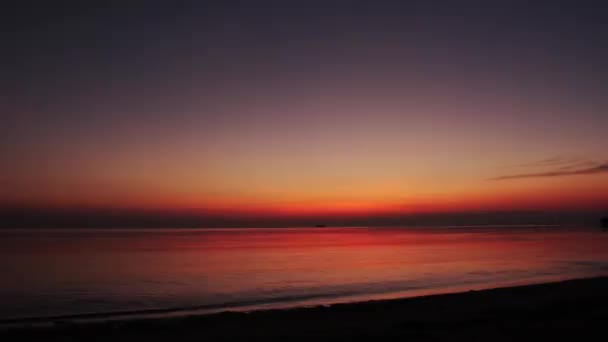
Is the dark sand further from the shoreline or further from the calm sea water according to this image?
the calm sea water

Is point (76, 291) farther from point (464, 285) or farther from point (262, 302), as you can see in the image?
point (464, 285)

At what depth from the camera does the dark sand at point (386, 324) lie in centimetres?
1283

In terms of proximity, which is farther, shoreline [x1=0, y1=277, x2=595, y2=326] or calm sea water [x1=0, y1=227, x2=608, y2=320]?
calm sea water [x1=0, y1=227, x2=608, y2=320]

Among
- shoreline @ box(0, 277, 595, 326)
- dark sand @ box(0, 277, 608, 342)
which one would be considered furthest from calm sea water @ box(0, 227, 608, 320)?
dark sand @ box(0, 277, 608, 342)

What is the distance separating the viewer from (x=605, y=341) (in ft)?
38.2

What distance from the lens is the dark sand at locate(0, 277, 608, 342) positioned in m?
12.8

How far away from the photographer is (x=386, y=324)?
14.5 m

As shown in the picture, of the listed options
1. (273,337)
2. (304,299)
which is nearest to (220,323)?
(273,337)

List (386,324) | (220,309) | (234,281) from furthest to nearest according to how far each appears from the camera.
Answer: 1. (234,281)
2. (220,309)
3. (386,324)

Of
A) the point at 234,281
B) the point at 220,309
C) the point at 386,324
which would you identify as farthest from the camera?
the point at 234,281

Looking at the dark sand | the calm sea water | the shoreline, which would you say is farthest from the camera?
the calm sea water

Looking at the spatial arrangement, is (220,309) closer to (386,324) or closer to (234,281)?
(386,324)

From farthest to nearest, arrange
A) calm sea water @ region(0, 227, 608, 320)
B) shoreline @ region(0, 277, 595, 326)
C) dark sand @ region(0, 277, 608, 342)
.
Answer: calm sea water @ region(0, 227, 608, 320) → shoreline @ region(0, 277, 595, 326) → dark sand @ region(0, 277, 608, 342)

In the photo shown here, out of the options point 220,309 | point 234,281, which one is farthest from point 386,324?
point 234,281
